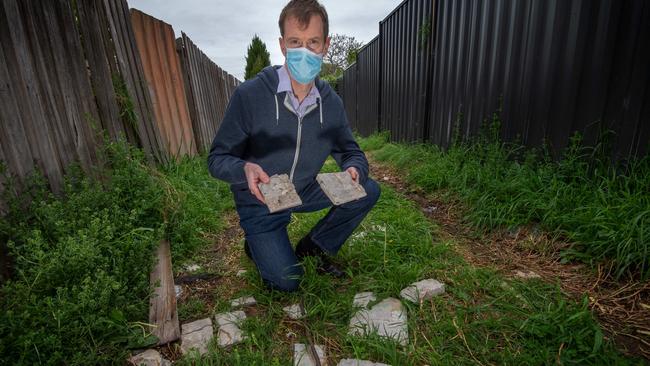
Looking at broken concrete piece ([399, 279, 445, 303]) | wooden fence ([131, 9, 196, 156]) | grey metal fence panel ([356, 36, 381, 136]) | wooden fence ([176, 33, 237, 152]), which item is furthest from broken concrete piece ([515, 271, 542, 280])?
grey metal fence panel ([356, 36, 381, 136])

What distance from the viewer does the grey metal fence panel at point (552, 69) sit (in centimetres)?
220

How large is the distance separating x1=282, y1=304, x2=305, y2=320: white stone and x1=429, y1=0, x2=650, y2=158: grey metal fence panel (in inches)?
99.0

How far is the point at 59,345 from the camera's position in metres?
1.26

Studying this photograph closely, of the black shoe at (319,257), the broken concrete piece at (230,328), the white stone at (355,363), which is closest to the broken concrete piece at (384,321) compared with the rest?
the white stone at (355,363)

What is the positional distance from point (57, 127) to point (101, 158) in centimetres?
40

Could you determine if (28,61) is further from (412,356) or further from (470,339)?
(470,339)

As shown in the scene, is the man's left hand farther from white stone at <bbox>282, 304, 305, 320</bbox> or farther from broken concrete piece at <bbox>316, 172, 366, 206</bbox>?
white stone at <bbox>282, 304, 305, 320</bbox>

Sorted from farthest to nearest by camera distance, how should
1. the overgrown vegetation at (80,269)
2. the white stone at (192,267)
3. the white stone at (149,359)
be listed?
the white stone at (192,267), the white stone at (149,359), the overgrown vegetation at (80,269)

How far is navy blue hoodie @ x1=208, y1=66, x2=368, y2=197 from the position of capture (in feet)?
6.47

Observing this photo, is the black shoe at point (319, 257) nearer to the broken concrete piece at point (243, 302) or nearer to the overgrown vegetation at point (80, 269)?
the broken concrete piece at point (243, 302)

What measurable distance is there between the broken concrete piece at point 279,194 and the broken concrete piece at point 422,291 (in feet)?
2.77

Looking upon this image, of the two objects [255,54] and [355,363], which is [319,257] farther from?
[255,54]

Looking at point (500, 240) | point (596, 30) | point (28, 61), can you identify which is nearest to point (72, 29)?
point (28, 61)

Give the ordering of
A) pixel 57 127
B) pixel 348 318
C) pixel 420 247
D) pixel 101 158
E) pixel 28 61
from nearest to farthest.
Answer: pixel 348 318, pixel 28 61, pixel 57 127, pixel 420 247, pixel 101 158
